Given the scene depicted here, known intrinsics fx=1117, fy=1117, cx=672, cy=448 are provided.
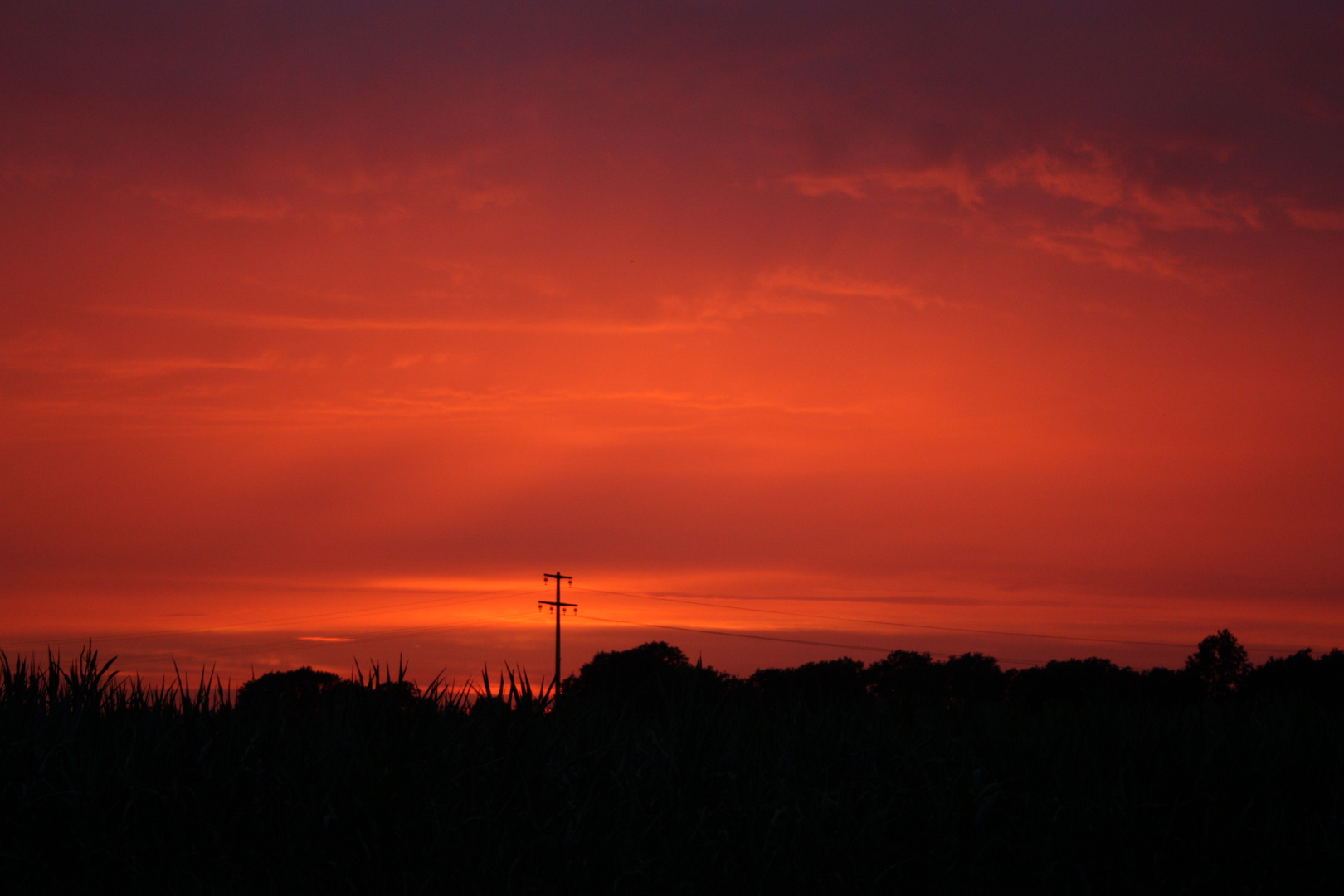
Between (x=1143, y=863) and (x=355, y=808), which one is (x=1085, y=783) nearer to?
(x=1143, y=863)

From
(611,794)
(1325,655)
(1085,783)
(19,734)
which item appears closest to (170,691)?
(19,734)

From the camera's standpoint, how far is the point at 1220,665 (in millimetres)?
72562

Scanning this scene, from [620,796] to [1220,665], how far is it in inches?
2902

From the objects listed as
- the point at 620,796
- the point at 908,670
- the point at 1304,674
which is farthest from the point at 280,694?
the point at 908,670

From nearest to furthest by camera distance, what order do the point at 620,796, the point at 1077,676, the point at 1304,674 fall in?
the point at 620,796
the point at 1304,674
the point at 1077,676

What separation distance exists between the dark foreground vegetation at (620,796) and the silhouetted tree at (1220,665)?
68004 mm

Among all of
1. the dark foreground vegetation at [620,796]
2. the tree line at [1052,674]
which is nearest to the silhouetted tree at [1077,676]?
the tree line at [1052,674]

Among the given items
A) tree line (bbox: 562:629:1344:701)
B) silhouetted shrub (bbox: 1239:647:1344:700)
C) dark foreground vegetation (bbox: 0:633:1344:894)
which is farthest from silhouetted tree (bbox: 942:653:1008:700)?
dark foreground vegetation (bbox: 0:633:1344:894)

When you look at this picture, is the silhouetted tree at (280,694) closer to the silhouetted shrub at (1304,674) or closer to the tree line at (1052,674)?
the tree line at (1052,674)

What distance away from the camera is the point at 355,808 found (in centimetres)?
873

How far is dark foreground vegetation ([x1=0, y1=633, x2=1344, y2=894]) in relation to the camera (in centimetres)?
860

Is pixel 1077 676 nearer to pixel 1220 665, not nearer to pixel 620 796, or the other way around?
pixel 1220 665

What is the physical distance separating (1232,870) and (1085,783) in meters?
1.35

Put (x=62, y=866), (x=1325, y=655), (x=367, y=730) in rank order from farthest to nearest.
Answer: (x=1325, y=655)
(x=367, y=730)
(x=62, y=866)
